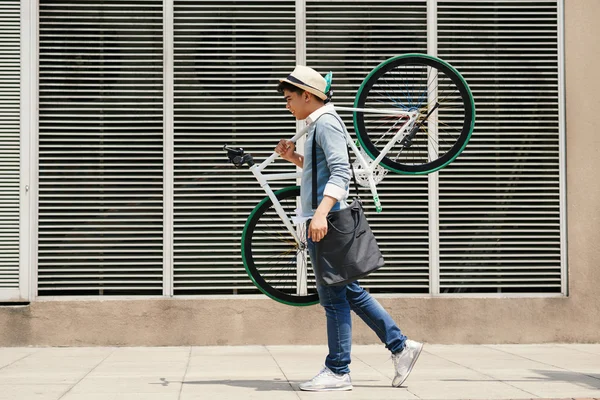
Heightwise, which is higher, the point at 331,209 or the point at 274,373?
the point at 331,209

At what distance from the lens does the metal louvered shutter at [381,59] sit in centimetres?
954

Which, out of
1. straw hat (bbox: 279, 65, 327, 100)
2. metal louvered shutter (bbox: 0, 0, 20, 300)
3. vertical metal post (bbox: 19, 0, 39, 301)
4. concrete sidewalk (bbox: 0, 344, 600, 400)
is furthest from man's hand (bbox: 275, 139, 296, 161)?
metal louvered shutter (bbox: 0, 0, 20, 300)

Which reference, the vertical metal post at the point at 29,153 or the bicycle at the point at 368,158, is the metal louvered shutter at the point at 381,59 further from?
the vertical metal post at the point at 29,153

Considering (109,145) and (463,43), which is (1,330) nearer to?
(109,145)

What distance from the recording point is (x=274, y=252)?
805 centimetres

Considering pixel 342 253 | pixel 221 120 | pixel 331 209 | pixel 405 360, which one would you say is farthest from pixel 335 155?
pixel 221 120

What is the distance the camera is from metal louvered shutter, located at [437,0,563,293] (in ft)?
31.5

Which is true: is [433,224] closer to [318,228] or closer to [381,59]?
[381,59]

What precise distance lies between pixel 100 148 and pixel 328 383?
169 inches

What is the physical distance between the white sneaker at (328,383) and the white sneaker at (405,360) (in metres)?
0.34

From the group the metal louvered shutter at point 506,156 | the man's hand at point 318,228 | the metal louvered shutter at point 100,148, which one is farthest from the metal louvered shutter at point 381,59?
the man's hand at point 318,228

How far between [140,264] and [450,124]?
3.51 meters

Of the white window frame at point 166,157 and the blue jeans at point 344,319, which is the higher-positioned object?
the white window frame at point 166,157

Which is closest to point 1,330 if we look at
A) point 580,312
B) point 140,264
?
point 140,264
